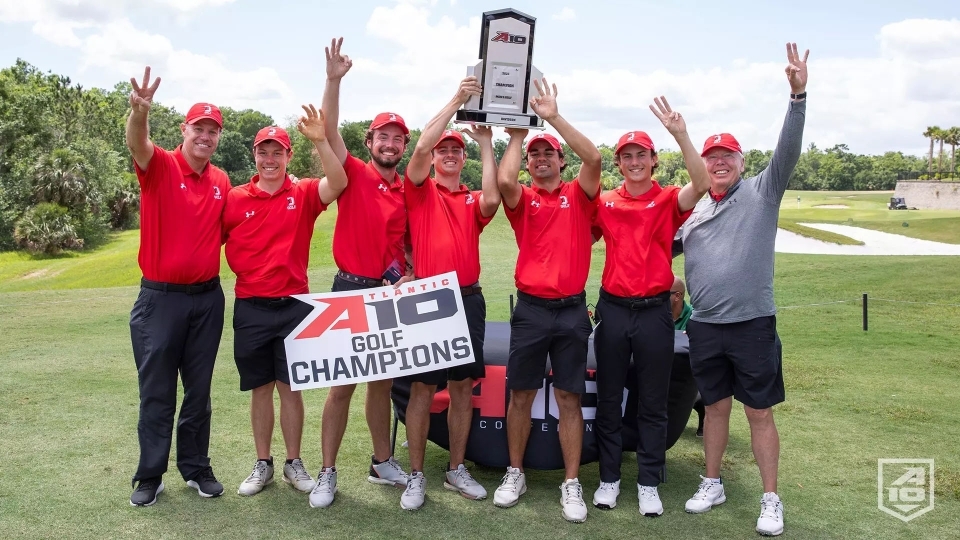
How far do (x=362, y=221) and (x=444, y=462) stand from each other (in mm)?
1906

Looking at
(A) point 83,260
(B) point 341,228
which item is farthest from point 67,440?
(A) point 83,260

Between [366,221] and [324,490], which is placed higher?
[366,221]

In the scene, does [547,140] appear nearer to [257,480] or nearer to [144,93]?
[144,93]

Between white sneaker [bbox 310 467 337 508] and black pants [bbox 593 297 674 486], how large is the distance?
1657 mm

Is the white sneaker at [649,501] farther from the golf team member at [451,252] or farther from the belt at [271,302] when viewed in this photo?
the belt at [271,302]

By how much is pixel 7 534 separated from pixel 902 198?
58797mm

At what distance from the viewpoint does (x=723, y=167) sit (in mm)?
4809

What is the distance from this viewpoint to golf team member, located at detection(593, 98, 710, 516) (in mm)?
4699

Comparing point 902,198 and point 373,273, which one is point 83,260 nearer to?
point 373,273

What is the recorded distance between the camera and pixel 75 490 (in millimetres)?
4844

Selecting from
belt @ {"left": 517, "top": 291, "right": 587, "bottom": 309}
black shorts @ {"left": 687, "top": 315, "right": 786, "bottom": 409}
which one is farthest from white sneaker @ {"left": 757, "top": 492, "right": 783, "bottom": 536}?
belt @ {"left": 517, "top": 291, "right": 587, "bottom": 309}

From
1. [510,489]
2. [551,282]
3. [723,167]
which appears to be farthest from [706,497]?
[723,167]

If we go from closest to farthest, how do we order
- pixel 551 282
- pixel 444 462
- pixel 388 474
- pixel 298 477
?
pixel 551 282
pixel 298 477
pixel 388 474
pixel 444 462

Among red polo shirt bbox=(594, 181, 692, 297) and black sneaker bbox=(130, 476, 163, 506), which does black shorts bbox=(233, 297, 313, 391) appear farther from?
red polo shirt bbox=(594, 181, 692, 297)
